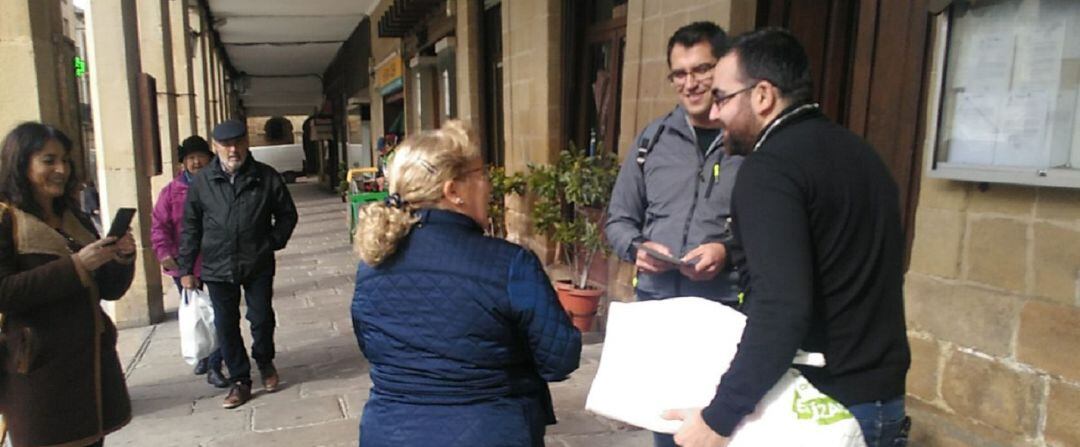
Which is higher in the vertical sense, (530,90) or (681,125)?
(530,90)

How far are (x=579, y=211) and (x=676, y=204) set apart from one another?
279 centimetres

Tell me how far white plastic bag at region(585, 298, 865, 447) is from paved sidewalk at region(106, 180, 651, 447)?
1987 mm

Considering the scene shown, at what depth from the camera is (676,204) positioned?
250 cm

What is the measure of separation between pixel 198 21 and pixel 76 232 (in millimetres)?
12168

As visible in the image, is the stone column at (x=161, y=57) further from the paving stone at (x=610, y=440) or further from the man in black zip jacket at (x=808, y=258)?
the man in black zip jacket at (x=808, y=258)

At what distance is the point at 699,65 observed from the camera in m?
2.49

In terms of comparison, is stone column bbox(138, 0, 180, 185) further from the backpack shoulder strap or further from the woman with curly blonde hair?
the woman with curly blonde hair

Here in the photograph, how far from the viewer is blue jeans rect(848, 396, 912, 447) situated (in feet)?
4.94

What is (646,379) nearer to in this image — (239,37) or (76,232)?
(76,232)

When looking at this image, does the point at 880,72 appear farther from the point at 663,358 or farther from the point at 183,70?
the point at 183,70

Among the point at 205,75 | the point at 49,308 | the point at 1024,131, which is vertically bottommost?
the point at 49,308

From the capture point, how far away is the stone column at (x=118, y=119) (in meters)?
5.92

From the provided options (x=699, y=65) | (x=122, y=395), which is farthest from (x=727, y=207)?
(x=122, y=395)

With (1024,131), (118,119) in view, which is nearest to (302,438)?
(1024,131)
